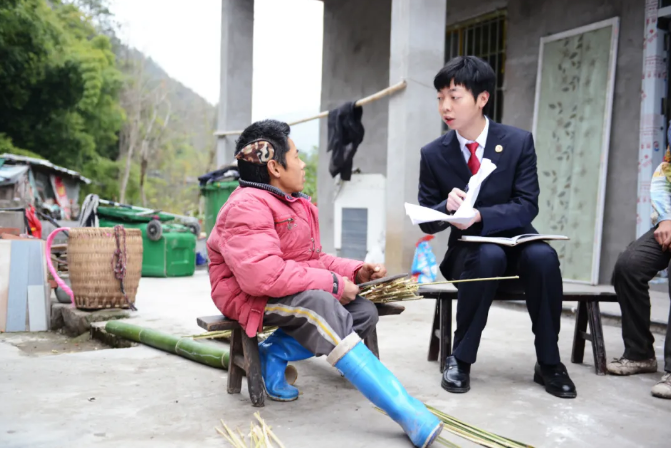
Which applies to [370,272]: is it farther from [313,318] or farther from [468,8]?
[468,8]

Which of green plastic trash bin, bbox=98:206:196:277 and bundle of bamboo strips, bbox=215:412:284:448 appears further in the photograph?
green plastic trash bin, bbox=98:206:196:277

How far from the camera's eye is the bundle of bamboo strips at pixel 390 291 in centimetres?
272

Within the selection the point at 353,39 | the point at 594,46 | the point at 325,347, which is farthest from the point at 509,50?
the point at 325,347

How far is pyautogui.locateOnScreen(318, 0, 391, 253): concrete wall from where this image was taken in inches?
359

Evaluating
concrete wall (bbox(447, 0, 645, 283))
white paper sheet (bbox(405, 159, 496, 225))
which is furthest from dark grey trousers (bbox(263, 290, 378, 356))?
concrete wall (bbox(447, 0, 645, 283))

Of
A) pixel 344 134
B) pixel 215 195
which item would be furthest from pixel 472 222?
pixel 215 195

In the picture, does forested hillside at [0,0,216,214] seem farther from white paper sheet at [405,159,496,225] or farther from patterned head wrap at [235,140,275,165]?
white paper sheet at [405,159,496,225]

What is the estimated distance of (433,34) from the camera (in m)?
6.06

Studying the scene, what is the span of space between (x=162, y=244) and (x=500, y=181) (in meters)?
5.79

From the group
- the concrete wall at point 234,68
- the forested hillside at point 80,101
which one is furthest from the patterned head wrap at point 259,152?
the forested hillside at point 80,101

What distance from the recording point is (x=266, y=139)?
252 cm

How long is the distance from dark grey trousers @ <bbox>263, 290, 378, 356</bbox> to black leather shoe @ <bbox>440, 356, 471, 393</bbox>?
2.10 feet

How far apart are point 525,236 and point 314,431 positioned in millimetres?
1340

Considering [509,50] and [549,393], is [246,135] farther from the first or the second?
[509,50]
